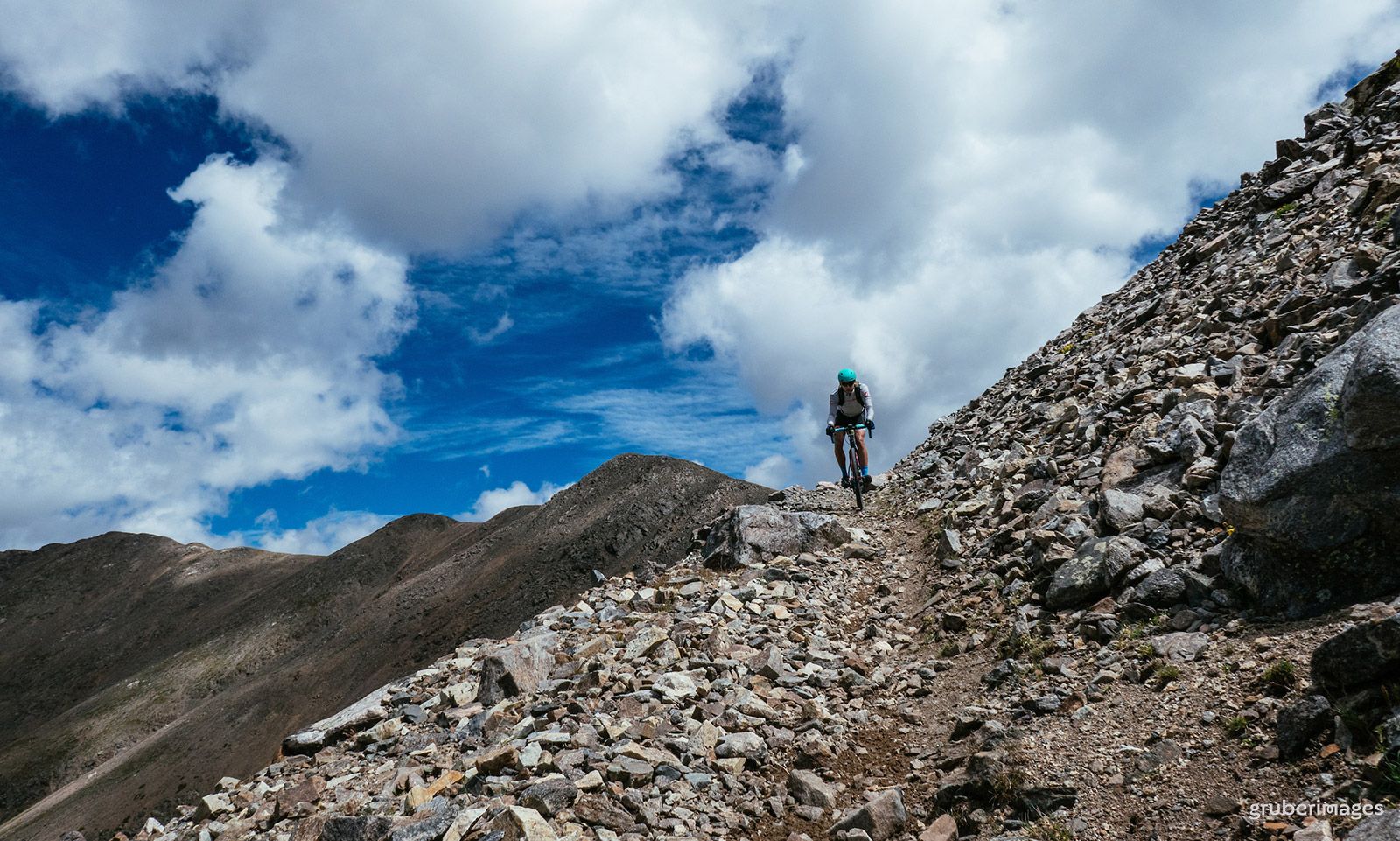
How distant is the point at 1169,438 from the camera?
1123cm

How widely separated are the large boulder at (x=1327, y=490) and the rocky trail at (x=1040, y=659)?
0.03 meters

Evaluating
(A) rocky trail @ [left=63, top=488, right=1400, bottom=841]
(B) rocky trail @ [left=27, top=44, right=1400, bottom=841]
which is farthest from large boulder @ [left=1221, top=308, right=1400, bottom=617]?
(A) rocky trail @ [left=63, top=488, right=1400, bottom=841]

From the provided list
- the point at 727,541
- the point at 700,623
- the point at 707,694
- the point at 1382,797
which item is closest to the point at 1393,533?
the point at 1382,797

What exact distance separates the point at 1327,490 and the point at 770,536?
1101 centimetres

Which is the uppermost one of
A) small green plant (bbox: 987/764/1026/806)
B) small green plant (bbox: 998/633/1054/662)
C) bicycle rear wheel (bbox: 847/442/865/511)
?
bicycle rear wheel (bbox: 847/442/865/511)

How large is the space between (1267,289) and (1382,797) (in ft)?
42.1

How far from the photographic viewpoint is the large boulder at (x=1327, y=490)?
21.7 ft

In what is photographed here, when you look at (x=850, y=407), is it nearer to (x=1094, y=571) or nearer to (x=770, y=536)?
(x=770, y=536)

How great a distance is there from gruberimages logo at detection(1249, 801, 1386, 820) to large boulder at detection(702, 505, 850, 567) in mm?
11328

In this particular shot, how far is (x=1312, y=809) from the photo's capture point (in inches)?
191

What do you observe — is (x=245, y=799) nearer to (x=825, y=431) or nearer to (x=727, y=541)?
(x=727, y=541)

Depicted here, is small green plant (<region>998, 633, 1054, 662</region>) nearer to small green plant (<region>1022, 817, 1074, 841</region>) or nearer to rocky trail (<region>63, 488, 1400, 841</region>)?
rocky trail (<region>63, 488, 1400, 841</region>)

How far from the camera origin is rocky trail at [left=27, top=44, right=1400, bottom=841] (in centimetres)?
593

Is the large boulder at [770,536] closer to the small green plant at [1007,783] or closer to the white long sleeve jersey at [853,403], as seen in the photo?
the white long sleeve jersey at [853,403]
